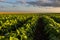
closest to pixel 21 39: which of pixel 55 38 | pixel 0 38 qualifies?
pixel 0 38

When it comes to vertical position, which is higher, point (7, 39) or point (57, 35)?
point (7, 39)

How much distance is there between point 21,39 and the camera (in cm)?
1407

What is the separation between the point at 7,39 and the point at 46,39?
18.7 ft

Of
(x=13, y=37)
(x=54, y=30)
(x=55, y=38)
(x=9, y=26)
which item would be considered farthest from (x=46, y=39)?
(x=13, y=37)

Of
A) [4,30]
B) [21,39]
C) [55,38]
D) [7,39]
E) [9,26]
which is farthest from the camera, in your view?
[9,26]

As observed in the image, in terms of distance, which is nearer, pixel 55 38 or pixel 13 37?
pixel 13 37

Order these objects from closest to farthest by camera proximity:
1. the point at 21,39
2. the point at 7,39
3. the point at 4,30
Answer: the point at 7,39, the point at 21,39, the point at 4,30

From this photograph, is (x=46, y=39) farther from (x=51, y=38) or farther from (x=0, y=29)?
(x=0, y=29)

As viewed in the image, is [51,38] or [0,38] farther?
[51,38]

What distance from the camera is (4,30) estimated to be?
1738 centimetres

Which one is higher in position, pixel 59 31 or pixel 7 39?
pixel 7 39

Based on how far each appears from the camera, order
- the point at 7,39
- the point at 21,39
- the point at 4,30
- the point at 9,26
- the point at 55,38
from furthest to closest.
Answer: the point at 9,26 → the point at 4,30 → the point at 55,38 → the point at 21,39 → the point at 7,39

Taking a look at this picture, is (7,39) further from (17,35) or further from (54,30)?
(54,30)

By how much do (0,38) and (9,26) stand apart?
19.7ft
